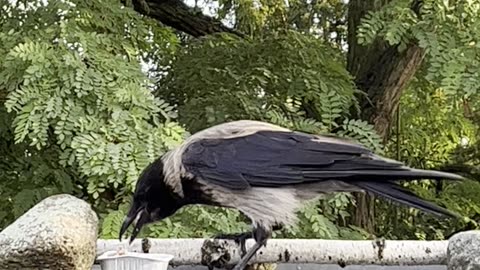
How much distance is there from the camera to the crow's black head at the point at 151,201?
4.76ft

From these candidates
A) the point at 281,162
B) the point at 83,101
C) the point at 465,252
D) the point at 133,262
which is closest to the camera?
the point at 465,252

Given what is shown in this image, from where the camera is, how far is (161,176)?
4.73 feet

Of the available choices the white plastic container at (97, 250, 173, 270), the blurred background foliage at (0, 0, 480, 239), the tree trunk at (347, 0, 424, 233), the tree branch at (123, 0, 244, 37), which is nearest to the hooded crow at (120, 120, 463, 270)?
the white plastic container at (97, 250, 173, 270)

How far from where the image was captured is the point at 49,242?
3.92 ft

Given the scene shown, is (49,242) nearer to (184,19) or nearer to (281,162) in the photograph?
(281,162)

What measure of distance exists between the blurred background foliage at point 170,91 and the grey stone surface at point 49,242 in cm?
111

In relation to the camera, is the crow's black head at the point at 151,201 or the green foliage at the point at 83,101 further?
the green foliage at the point at 83,101

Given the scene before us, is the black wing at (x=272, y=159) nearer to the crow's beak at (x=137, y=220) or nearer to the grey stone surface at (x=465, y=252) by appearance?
the crow's beak at (x=137, y=220)

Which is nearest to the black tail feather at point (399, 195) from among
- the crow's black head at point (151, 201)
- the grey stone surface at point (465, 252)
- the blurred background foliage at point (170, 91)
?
the grey stone surface at point (465, 252)

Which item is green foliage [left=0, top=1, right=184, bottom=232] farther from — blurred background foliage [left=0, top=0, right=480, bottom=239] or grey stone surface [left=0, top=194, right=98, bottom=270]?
grey stone surface [left=0, top=194, right=98, bottom=270]

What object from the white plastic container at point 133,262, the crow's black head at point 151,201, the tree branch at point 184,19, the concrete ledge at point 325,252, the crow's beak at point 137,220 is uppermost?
the tree branch at point 184,19

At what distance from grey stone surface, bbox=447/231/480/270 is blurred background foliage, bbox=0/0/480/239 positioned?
49.2 inches

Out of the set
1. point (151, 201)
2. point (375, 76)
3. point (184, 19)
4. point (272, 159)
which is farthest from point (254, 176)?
point (184, 19)

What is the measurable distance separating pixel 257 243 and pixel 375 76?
85.2 inches
